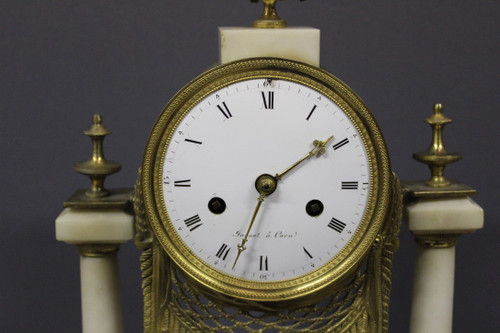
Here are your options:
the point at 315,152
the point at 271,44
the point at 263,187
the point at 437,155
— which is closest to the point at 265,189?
the point at 263,187

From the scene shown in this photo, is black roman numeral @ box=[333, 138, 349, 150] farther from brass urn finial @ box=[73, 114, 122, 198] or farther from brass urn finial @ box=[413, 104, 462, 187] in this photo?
brass urn finial @ box=[73, 114, 122, 198]

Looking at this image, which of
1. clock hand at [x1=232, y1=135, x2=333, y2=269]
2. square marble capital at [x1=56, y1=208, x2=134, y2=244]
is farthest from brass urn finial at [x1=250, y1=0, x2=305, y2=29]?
square marble capital at [x1=56, y1=208, x2=134, y2=244]

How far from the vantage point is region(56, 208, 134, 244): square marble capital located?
2.23m

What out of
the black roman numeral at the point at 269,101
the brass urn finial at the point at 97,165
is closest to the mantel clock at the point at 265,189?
the black roman numeral at the point at 269,101

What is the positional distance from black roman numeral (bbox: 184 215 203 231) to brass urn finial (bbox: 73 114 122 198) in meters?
0.21

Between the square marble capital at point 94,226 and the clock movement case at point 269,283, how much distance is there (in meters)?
0.06

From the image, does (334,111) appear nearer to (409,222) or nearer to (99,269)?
(409,222)

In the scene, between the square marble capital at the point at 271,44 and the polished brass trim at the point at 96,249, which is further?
the polished brass trim at the point at 96,249

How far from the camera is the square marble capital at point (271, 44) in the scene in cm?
215

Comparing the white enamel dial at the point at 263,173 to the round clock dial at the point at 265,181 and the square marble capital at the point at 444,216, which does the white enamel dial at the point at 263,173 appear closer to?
the round clock dial at the point at 265,181

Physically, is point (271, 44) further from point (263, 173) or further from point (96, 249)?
point (96, 249)

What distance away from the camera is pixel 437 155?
228 cm

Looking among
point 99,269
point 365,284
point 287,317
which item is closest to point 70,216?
point 99,269

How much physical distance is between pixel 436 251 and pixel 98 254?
0.74 meters
